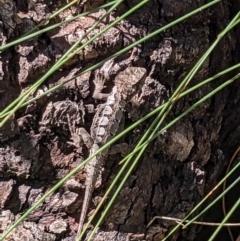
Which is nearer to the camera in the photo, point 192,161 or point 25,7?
point 25,7

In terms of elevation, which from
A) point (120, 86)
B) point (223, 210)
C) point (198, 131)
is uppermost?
point (120, 86)

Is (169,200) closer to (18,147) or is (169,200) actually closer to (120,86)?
(120,86)

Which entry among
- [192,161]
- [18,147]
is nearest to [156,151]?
[192,161]

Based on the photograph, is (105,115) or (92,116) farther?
(105,115)

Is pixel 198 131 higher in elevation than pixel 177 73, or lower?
lower
